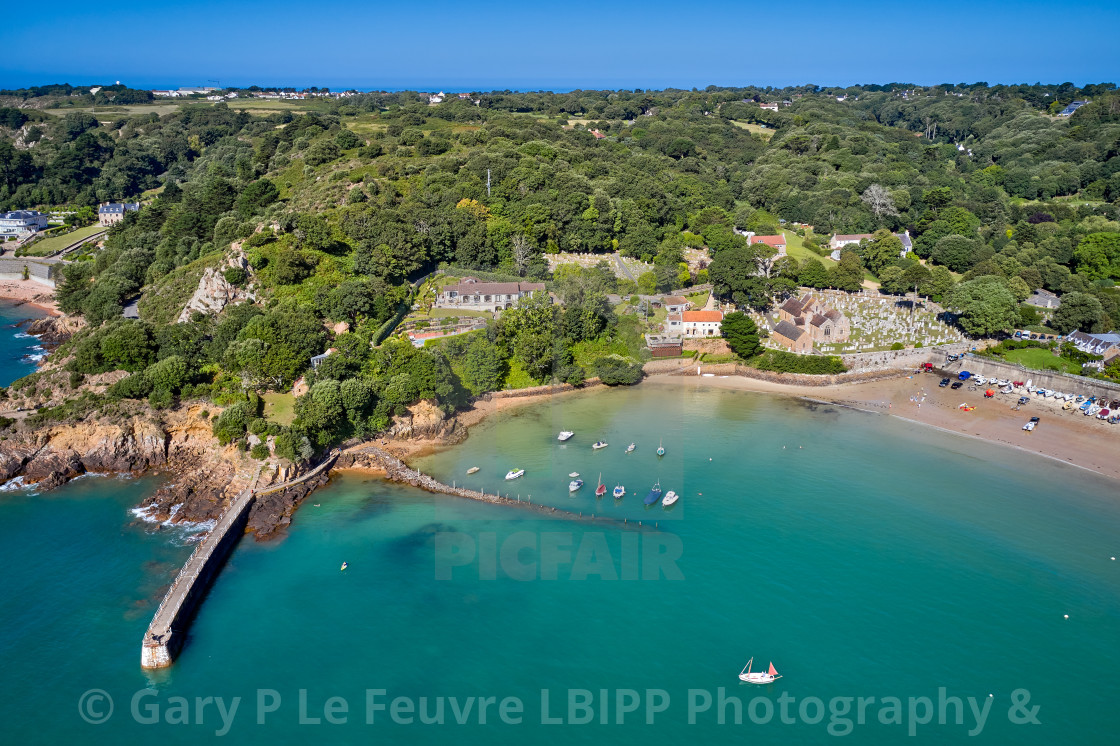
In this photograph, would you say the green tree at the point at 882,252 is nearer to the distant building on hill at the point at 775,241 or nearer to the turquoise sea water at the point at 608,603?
the distant building on hill at the point at 775,241

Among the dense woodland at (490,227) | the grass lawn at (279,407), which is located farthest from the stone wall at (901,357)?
A: the grass lawn at (279,407)

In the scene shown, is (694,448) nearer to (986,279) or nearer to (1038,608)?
(1038,608)

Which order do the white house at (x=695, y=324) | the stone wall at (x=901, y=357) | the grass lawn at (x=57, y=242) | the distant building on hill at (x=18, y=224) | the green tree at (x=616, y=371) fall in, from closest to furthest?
1. the green tree at (x=616, y=371)
2. the stone wall at (x=901, y=357)
3. the white house at (x=695, y=324)
4. the grass lawn at (x=57, y=242)
5. the distant building on hill at (x=18, y=224)

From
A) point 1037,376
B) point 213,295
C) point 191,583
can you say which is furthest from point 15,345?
point 1037,376

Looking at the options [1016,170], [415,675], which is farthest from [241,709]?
[1016,170]

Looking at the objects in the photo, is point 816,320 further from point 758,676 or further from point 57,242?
point 57,242

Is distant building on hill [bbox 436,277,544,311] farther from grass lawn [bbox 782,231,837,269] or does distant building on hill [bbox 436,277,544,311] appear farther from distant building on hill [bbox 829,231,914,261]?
distant building on hill [bbox 829,231,914,261]

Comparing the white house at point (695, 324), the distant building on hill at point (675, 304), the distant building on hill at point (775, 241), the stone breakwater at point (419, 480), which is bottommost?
the stone breakwater at point (419, 480)

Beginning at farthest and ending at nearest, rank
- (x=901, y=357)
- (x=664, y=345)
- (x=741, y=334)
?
(x=664, y=345), (x=741, y=334), (x=901, y=357)
